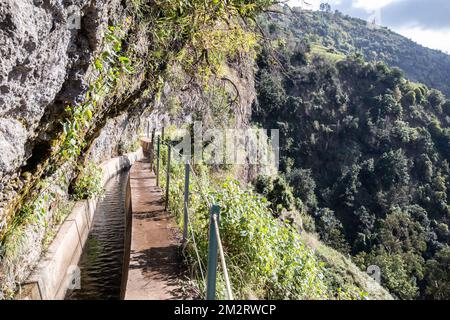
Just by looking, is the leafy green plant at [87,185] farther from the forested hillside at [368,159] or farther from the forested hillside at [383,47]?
the forested hillside at [383,47]

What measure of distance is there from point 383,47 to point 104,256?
5910 inches

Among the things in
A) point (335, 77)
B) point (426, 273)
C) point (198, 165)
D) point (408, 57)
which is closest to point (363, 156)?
point (335, 77)

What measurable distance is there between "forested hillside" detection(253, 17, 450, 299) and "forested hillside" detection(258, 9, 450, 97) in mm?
50084

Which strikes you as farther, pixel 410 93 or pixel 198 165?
pixel 410 93

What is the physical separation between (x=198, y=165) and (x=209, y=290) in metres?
12.8

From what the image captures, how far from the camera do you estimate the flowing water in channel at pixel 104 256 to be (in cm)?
506

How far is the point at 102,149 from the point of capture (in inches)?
460

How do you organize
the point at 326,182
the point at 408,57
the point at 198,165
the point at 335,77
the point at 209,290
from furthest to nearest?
the point at 408,57
the point at 335,77
the point at 326,182
the point at 198,165
the point at 209,290

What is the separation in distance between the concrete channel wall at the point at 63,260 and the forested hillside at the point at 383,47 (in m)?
108

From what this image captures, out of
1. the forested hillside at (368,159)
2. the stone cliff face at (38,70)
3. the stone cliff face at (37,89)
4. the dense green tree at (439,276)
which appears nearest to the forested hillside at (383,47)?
the forested hillside at (368,159)

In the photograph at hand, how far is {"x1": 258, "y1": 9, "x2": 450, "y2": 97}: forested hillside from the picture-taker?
113625mm

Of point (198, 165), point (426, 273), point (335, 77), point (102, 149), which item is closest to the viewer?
point (102, 149)

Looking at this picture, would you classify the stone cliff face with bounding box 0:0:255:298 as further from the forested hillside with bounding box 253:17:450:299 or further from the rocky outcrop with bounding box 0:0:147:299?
the forested hillside with bounding box 253:17:450:299
